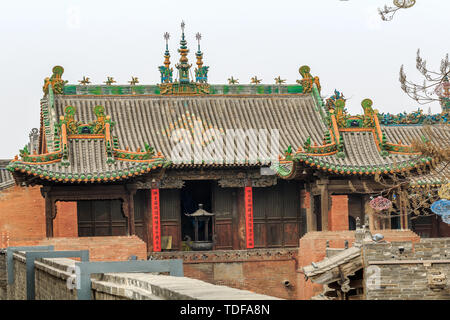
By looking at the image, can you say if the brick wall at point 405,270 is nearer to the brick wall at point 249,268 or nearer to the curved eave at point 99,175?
the curved eave at point 99,175

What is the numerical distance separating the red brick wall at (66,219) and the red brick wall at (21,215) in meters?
1.62

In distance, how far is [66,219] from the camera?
31.0 metres

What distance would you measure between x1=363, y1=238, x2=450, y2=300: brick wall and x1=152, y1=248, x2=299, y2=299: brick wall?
28.2 feet

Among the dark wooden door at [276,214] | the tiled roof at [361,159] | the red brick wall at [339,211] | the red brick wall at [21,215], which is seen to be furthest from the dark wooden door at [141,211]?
the red brick wall at [339,211]

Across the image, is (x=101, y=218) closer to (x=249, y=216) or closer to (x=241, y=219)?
(x=241, y=219)

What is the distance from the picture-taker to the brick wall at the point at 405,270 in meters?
21.4

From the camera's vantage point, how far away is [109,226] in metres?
31.5

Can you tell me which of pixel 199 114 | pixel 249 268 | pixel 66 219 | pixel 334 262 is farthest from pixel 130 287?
pixel 199 114

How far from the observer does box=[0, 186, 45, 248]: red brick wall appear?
32406 millimetres

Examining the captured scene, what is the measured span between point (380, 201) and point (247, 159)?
471 centimetres

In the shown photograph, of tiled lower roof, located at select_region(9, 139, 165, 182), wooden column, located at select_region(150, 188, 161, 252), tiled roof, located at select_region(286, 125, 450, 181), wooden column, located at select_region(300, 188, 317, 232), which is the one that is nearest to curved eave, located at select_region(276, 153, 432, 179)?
tiled roof, located at select_region(286, 125, 450, 181)

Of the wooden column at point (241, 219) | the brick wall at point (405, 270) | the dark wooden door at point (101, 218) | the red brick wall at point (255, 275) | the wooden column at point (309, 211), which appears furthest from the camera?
the wooden column at point (241, 219)

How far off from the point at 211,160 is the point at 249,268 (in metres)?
3.55

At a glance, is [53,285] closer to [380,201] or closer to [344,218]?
[380,201]
